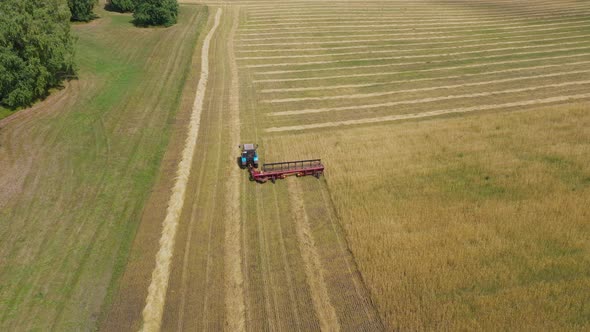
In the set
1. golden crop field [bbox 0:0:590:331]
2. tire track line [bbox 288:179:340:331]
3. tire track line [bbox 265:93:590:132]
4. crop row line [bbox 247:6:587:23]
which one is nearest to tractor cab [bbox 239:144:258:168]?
golden crop field [bbox 0:0:590:331]

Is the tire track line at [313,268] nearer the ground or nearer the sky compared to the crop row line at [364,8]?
nearer the ground

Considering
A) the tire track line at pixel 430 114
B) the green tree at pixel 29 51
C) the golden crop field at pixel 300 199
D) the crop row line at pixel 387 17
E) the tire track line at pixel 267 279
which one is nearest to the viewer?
the tire track line at pixel 267 279

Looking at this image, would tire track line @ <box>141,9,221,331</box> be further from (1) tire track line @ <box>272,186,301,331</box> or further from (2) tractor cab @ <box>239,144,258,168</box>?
(1) tire track line @ <box>272,186,301,331</box>

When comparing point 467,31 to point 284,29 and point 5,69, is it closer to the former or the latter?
point 284,29

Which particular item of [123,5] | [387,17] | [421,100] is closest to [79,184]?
[421,100]

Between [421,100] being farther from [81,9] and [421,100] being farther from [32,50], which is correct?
[81,9]

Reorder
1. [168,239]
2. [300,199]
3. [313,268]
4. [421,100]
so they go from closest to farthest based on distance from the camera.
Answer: [313,268] → [168,239] → [300,199] → [421,100]

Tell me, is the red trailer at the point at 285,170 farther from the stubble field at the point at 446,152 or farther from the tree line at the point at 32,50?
the tree line at the point at 32,50

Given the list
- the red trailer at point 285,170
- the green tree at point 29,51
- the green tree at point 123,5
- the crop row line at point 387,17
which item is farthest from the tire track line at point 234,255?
the green tree at point 123,5

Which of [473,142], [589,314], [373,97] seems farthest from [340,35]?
[589,314]
